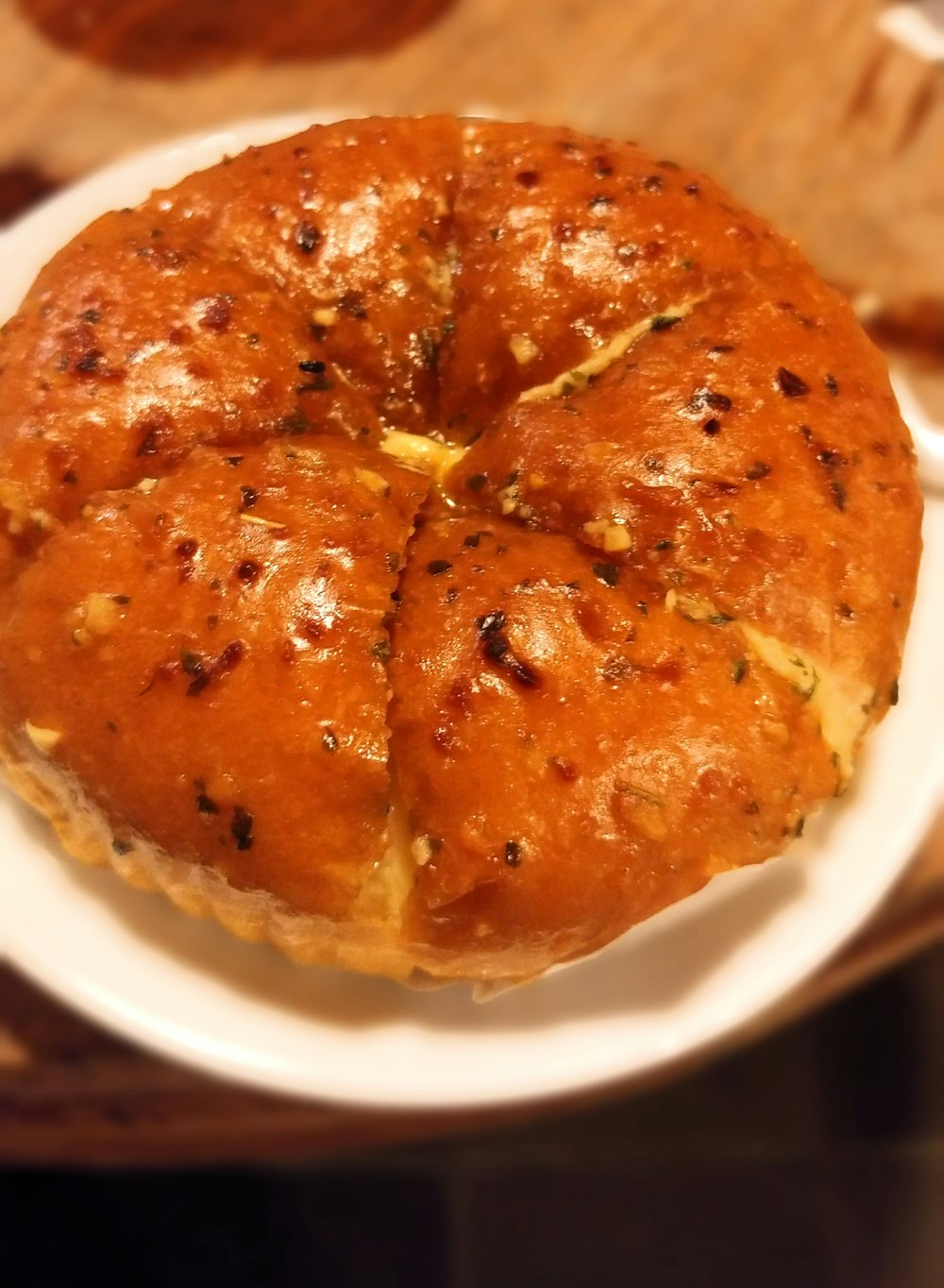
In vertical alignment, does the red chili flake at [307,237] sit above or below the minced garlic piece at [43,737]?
above

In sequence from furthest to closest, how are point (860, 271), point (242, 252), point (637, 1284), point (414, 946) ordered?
point (637, 1284) → point (860, 271) → point (242, 252) → point (414, 946)

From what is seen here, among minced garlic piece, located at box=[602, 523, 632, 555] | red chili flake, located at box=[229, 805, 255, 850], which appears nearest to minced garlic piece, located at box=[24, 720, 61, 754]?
red chili flake, located at box=[229, 805, 255, 850]

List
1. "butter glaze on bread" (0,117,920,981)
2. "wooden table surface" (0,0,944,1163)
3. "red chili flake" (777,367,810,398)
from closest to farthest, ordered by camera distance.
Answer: "butter glaze on bread" (0,117,920,981) < "red chili flake" (777,367,810,398) < "wooden table surface" (0,0,944,1163)

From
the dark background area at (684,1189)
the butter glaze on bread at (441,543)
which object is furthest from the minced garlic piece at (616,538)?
the dark background area at (684,1189)

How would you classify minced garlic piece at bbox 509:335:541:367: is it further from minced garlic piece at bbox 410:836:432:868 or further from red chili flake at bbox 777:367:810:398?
minced garlic piece at bbox 410:836:432:868

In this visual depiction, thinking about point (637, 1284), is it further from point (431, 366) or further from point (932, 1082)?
point (431, 366)

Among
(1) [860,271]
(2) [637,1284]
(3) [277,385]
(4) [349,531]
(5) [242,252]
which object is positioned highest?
(1) [860,271]

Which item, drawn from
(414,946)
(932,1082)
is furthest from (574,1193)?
(414,946)

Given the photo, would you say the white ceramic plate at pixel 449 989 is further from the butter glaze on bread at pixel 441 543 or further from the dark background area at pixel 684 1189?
the dark background area at pixel 684 1189
